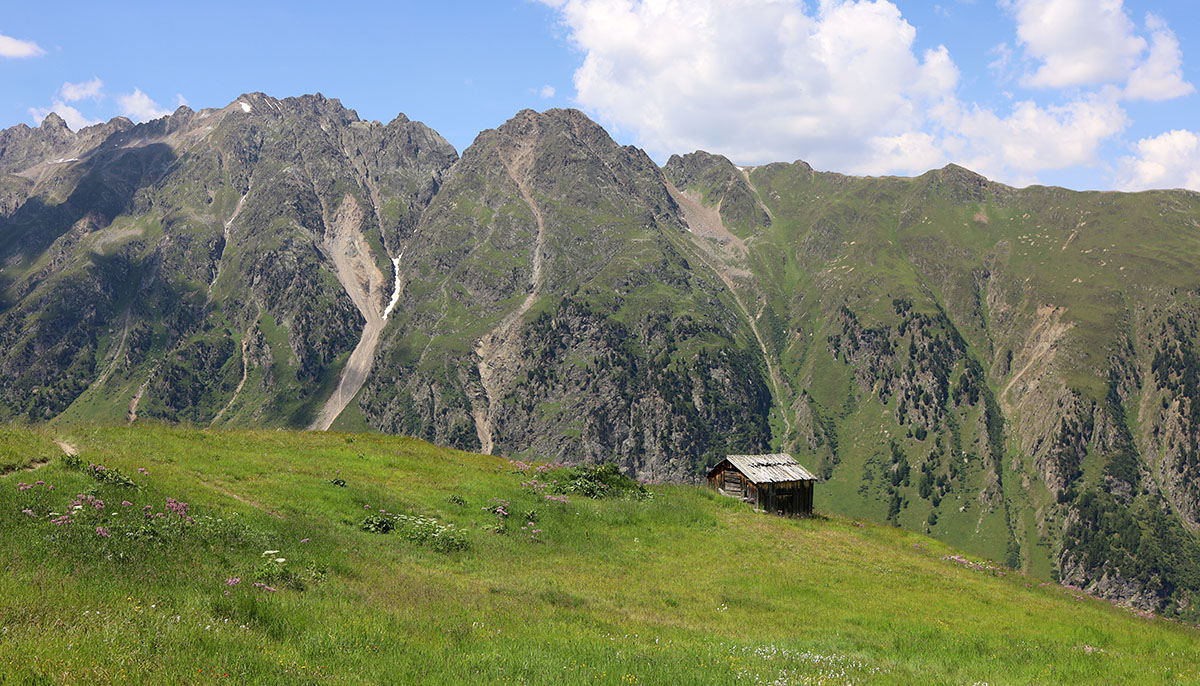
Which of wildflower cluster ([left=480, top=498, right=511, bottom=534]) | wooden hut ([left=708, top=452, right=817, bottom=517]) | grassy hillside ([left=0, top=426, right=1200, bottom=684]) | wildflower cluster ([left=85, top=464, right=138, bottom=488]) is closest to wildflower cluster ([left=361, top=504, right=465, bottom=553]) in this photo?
grassy hillside ([left=0, top=426, right=1200, bottom=684])

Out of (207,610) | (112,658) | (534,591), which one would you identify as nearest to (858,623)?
(534,591)

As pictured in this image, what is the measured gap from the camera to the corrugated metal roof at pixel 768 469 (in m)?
61.5

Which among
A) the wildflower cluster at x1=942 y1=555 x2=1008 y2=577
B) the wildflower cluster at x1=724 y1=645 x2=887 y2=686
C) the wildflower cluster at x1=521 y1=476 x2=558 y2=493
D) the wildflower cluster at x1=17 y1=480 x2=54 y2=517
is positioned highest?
the wildflower cluster at x1=17 y1=480 x2=54 y2=517

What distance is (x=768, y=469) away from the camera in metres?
63.6

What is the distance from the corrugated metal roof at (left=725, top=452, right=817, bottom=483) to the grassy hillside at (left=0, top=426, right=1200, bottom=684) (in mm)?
15744

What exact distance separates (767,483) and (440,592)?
44.7m

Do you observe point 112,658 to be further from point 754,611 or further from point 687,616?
point 754,611

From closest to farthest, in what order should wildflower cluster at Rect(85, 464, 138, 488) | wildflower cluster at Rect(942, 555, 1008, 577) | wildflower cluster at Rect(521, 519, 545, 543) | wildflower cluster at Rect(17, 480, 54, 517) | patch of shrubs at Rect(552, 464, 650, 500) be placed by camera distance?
wildflower cluster at Rect(17, 480, 54, 517), wildflower cluster at Rect(85, 464, 138, 488), wildflower cluster at Rect(521, 519, 545, 543), patch of shrubs at Rect(552, 464, 650, 500), wildflower cluster at Rect(942, 555, 1008, 577)

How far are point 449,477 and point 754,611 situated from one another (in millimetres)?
24136

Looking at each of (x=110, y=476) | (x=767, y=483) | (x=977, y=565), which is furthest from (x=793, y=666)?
(x=767, y=483)

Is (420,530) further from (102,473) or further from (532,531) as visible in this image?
(102,473)

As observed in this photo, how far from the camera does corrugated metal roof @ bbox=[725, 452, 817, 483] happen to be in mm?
61469

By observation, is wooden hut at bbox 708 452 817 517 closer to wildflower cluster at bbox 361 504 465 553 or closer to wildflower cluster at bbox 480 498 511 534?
wildflower cluster at bbox 480 498 511 534

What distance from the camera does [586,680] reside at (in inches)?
524
